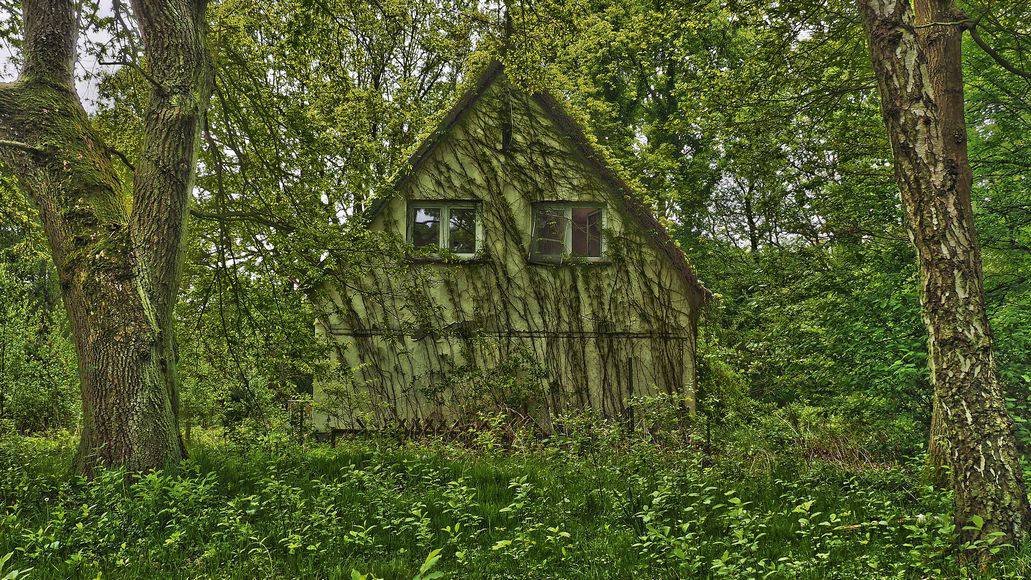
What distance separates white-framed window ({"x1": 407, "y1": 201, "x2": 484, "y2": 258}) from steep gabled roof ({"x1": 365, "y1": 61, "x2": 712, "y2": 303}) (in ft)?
2.22

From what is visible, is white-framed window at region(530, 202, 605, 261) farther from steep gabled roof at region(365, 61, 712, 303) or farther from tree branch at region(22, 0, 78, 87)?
tree branch at region(22, 0, 78, 87)

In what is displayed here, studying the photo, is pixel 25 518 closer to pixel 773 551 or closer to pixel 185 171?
pixel 185 171

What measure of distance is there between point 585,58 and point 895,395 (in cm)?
995

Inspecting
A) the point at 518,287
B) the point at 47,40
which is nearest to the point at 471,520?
the point at 47,40

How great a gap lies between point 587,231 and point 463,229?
243cm

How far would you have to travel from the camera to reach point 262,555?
3719 mm

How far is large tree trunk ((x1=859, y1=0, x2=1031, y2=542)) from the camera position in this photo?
3695 millimetres

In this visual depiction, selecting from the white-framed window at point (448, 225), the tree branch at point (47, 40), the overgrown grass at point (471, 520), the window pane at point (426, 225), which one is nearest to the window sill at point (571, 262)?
the white-framed window at point (448, 225)

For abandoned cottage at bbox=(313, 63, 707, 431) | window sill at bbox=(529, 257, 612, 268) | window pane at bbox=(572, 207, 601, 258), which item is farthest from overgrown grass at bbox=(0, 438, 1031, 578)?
window pane at bbox=(572, 207, 601, 258)

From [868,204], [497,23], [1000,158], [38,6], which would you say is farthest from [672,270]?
[38,6]

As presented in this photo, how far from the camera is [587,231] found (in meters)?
11.4

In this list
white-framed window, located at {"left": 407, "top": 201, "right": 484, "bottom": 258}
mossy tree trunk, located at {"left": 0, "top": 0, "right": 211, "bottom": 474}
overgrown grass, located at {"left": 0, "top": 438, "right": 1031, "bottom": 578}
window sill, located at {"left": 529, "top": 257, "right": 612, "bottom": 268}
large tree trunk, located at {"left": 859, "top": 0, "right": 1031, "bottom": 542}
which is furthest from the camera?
white-framed window, located at {"left": 407, "top": 201, "right": 484, "bottom": 258}

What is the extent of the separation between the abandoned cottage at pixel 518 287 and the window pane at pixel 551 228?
28 mm

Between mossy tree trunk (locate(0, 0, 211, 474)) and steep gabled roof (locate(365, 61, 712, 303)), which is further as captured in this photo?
steep gabled roof (locate(365, 61, 712, 303))
